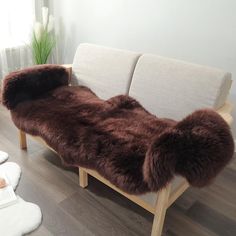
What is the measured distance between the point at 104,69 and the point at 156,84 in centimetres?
51

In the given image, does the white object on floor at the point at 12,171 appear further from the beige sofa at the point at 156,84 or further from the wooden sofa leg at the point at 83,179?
the wooden sofa leg at the point at 83,179

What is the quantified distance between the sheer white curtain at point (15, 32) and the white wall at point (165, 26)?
0.46m

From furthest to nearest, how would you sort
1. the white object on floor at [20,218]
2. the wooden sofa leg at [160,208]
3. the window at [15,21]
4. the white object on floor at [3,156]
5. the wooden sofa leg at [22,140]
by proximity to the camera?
the window at [15,21] → the wooden sofa leg at [22,140] → the white object on floor at [3,156] → the white object on floor at [20,218] → the wooden sofa leg at [160,208]

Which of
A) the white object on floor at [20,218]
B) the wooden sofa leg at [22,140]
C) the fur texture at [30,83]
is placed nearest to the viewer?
the white object on floor at [20,218]

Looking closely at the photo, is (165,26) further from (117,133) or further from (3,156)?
(3,156)

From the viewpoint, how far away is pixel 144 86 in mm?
1926

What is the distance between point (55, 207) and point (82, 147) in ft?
1.52

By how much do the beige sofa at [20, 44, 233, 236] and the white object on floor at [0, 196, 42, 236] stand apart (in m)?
0.37

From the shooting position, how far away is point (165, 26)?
2287 mm

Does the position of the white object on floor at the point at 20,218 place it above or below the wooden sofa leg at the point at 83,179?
below

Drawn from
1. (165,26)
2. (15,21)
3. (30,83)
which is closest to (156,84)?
(165,26)

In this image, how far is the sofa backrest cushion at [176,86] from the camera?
64.8 inches

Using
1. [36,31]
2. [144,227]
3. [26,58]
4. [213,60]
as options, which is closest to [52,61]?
[26,58]

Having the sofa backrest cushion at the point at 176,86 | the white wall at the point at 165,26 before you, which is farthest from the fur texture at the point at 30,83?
the white wall at the point at 165,26
